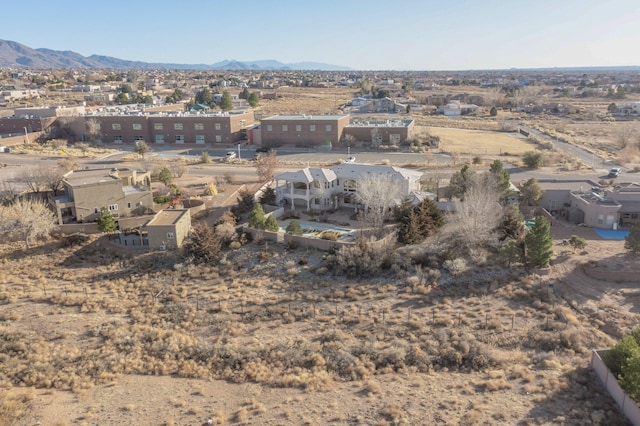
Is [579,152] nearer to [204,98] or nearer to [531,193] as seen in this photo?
[531,193]

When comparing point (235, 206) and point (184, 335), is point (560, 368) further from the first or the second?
point (235, 206)

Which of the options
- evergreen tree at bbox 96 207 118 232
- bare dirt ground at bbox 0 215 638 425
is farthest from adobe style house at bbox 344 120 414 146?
evergreen tree at bbox 96 207 118 232

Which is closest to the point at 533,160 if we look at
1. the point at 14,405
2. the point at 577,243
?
the point at 577,243

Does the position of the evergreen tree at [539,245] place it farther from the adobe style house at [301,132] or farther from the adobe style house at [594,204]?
the adobe style house at [301,132]

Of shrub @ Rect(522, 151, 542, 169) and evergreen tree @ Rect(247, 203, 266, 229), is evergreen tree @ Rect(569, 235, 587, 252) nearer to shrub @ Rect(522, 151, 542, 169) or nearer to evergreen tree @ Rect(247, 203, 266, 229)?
evergreen tree @ Rect(247, 203, 266, 229)

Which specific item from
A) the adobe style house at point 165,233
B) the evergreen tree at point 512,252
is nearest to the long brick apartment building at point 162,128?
the adobe style house at point 165,233

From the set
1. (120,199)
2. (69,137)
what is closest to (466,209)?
(120,199)
